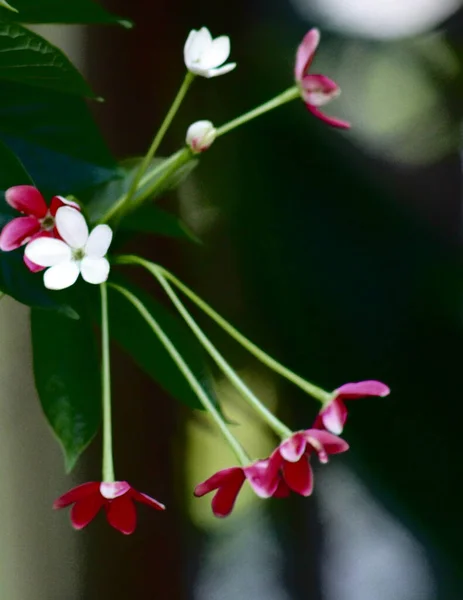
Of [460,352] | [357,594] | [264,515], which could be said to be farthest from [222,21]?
[357,594]

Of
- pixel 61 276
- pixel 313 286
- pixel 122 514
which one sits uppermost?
pixel 61 276

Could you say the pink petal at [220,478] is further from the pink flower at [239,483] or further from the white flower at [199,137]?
the white flower at [199,137]

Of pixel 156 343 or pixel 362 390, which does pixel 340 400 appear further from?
pixel 156 343

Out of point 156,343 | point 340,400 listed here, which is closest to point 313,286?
point 156,343

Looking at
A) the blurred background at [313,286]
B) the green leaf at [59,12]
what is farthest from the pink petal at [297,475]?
the blurred background at [313,286]

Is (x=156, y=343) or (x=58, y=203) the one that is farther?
(x=156, y=343)

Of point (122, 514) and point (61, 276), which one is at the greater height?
point (61, 276)

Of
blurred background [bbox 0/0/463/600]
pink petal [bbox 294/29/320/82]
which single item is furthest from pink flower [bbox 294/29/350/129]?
blurred background [bbox 0/0/463/600]

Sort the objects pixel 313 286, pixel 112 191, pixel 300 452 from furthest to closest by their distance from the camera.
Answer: pixel 313 286
pixel 112 191
pixel 300 452
